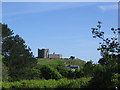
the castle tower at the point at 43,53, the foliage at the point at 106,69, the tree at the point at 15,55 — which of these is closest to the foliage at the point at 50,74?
the tree at the point at 15,55

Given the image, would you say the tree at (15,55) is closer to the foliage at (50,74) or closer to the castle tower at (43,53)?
the foliage at (50,74)

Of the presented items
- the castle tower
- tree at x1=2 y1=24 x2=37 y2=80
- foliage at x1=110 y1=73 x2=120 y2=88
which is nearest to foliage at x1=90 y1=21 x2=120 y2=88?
foliage at x1=110 y1=73 x2=120 y2=88

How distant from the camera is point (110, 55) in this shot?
6.11 m

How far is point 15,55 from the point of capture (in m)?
30.2

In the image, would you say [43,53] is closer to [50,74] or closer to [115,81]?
[50,74]

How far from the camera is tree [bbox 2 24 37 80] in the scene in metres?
29.5

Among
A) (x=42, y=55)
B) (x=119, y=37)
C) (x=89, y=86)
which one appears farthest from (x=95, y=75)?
(x=42, y=55)

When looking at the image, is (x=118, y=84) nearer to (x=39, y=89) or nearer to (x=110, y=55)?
(x=110, y=55)

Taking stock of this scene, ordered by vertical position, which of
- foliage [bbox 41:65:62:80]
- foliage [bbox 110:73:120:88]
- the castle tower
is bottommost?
foliage [bbox 41:65:62:80]

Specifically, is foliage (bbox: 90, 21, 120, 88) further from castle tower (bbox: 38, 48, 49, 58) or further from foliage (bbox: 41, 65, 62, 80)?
castle tower (bbox: 38, 48, 49, 58)

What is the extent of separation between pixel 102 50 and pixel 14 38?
1085 inches

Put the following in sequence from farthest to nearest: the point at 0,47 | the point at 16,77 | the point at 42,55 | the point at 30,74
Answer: the point at 42,55, the point at 30,74, the point at 16,77, the point at 0,47

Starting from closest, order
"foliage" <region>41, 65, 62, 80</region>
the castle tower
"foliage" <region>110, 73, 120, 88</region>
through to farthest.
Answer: "foliage" <region>110, 73, 120, 88</region> < "foliage" <region>41, 65, 62, 80</region> < the castle tower

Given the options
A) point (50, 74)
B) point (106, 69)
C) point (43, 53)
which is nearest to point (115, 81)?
point (106, 69)
